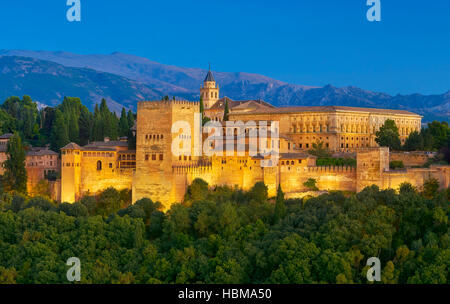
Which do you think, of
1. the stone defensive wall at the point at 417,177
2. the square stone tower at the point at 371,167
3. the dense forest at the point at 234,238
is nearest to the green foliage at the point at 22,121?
the dense forest at the point at 234,238

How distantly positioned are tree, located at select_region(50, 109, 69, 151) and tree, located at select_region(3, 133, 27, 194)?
6.19m

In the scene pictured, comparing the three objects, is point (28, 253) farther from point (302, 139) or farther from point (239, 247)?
point (302, 139)

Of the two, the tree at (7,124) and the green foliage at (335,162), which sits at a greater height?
the tree at (7,124)

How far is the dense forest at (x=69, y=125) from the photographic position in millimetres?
53969

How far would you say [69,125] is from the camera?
2199 inches

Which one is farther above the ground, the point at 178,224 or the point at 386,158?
the point at 386,158

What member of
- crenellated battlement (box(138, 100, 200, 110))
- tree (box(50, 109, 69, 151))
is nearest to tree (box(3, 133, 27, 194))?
tree (box(50, 109, 69, 151))

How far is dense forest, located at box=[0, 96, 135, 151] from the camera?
53969mm

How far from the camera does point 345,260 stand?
29062 millimetres

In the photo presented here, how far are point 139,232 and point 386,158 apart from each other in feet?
49.1

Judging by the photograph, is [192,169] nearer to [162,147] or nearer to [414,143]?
[162,147]

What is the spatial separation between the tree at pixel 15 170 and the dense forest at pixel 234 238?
3.35 metres

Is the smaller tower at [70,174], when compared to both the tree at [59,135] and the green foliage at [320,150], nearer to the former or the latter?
the tree at [59,135]
